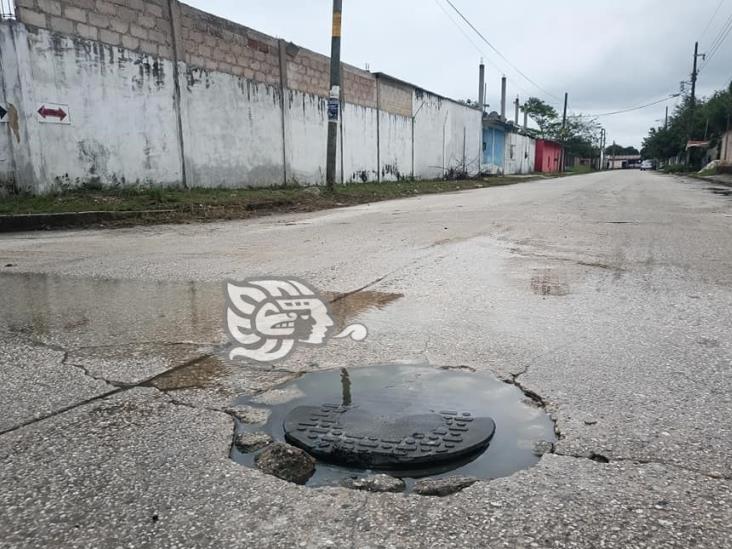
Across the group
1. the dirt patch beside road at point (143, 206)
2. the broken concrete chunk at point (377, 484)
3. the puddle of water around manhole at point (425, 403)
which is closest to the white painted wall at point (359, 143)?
the dirt patch beside road at point (143, 206)

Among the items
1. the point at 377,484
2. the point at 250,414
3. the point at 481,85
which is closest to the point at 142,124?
the point at 250,414

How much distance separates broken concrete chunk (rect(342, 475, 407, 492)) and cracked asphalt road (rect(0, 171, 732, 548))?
1.8 inches

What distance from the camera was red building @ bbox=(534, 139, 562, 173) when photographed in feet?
189

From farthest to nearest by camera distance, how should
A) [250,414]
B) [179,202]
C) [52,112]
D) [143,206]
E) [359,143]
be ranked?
[359,143]
[179,202]
[143,206]
[52,112]
[250,414]

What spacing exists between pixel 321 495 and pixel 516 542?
551 mm

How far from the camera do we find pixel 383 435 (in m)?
1.92

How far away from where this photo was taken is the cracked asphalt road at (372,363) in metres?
1.45

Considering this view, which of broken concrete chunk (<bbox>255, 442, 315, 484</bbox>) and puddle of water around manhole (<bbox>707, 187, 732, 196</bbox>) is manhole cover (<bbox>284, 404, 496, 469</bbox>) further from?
puddle of water around manhole (<bbox>707, 187, 732, 196</bbox>)

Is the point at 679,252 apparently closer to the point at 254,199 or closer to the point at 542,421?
the point at 542,421

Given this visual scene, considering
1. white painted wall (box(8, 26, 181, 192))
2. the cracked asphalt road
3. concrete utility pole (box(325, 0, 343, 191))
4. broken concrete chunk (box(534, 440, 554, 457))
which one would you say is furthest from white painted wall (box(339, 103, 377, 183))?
broken concrete chunk (box(534, 440, 554, 457))

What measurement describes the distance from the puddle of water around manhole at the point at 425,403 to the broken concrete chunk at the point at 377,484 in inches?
1.1

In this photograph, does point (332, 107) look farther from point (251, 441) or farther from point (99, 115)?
point (251, 441)

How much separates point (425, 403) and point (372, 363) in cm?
51

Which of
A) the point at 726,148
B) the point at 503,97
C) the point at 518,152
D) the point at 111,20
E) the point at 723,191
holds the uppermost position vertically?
the point at 503,97
